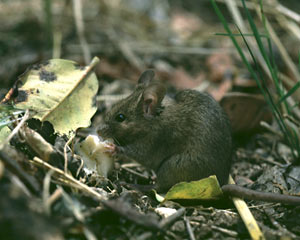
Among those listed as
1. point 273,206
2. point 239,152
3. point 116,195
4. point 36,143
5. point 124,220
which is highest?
point 36,143

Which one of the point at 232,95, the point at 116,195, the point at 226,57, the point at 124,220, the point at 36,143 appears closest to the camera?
the point at 124,220

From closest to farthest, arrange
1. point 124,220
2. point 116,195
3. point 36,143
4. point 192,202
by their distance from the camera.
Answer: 1. point 124,220
2. point 36,143
3. point 116,195
4. point 192,202

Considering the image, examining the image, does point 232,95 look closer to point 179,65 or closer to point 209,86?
point 209,86

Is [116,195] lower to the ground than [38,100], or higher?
lower

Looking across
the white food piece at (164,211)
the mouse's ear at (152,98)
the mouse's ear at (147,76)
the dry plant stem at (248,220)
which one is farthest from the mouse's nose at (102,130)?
the dry plant stem at (248,220)

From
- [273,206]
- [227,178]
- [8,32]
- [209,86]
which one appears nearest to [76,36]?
[8,32]

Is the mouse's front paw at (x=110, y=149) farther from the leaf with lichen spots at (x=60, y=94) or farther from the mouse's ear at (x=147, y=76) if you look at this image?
the mouse's ear at (x=147, y=76)

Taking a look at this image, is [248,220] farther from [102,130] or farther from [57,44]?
[57,44]
